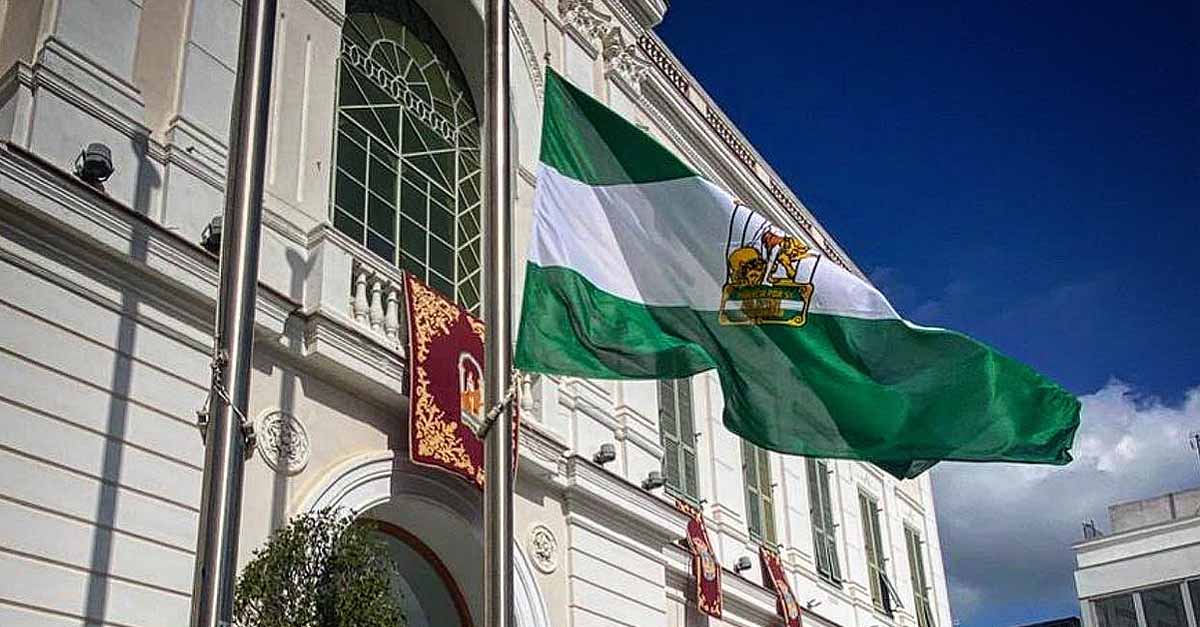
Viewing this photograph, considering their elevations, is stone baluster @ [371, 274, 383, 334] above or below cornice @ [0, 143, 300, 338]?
above

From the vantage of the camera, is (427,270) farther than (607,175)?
Yes

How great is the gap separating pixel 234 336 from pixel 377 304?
3571mm

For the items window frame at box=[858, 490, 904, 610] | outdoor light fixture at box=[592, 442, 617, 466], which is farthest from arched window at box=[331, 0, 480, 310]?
window frame at box=[858, 490, 904, 610]

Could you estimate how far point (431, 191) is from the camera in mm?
12531

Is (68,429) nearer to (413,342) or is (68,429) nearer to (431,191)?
(413,342)

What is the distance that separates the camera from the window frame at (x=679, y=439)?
15523 mm

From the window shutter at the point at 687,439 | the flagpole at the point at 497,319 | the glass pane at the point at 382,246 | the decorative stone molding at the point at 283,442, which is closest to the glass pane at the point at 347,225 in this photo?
the glass pane at the point at 382,246

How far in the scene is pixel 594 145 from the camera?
9.55 meters

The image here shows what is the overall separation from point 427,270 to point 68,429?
15.3 feet

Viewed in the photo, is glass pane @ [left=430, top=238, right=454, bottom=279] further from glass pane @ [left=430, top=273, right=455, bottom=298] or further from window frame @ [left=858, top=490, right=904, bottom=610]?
window frame @ [left=858, top=490, right=904, bottom=610]

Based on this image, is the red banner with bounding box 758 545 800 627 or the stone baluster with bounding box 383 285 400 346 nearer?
the stone baluster with bounding box 383 285 400 346

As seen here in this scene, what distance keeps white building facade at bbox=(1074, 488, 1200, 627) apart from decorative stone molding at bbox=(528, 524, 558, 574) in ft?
83.6

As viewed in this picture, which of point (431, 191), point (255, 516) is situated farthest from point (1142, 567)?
point (255, 516)

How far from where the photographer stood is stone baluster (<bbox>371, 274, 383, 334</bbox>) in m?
10.5
